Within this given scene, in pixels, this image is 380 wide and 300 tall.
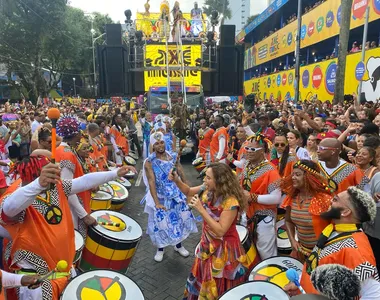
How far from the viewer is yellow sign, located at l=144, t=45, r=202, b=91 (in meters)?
15.6

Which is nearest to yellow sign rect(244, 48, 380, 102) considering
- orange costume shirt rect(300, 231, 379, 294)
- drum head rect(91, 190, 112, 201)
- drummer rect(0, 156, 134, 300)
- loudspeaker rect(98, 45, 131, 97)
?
drum head rect(91, 190, 112, 201)

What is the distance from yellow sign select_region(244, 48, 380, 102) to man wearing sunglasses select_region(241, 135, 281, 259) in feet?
26.7

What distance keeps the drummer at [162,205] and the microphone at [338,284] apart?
343 centimetres

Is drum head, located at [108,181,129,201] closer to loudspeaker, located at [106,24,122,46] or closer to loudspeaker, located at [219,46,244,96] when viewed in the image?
loudspeaker, located at [106,24,122,46]

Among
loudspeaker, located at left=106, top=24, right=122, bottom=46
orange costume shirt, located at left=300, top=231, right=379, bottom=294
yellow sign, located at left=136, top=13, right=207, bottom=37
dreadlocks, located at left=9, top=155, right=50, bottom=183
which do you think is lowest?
orange costume shirt, located at left=300, top=231, right=379, bottom=294

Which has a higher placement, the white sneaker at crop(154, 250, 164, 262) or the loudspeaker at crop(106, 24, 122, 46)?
the loudspeaker at crop(106, 24, 122, 46)

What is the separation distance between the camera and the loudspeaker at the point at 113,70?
15.7 m

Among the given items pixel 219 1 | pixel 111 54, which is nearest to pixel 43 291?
pixel 111 54

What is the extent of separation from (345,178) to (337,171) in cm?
A: 12

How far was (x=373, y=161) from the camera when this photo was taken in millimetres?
3906

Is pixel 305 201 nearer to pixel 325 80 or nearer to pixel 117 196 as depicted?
pixel 117 196

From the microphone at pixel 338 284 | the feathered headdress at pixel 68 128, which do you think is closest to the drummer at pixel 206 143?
the feathered headdress at pixel 68 128

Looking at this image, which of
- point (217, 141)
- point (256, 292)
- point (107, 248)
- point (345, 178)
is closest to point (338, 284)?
point (256, 292)

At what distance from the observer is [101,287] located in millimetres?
2719
